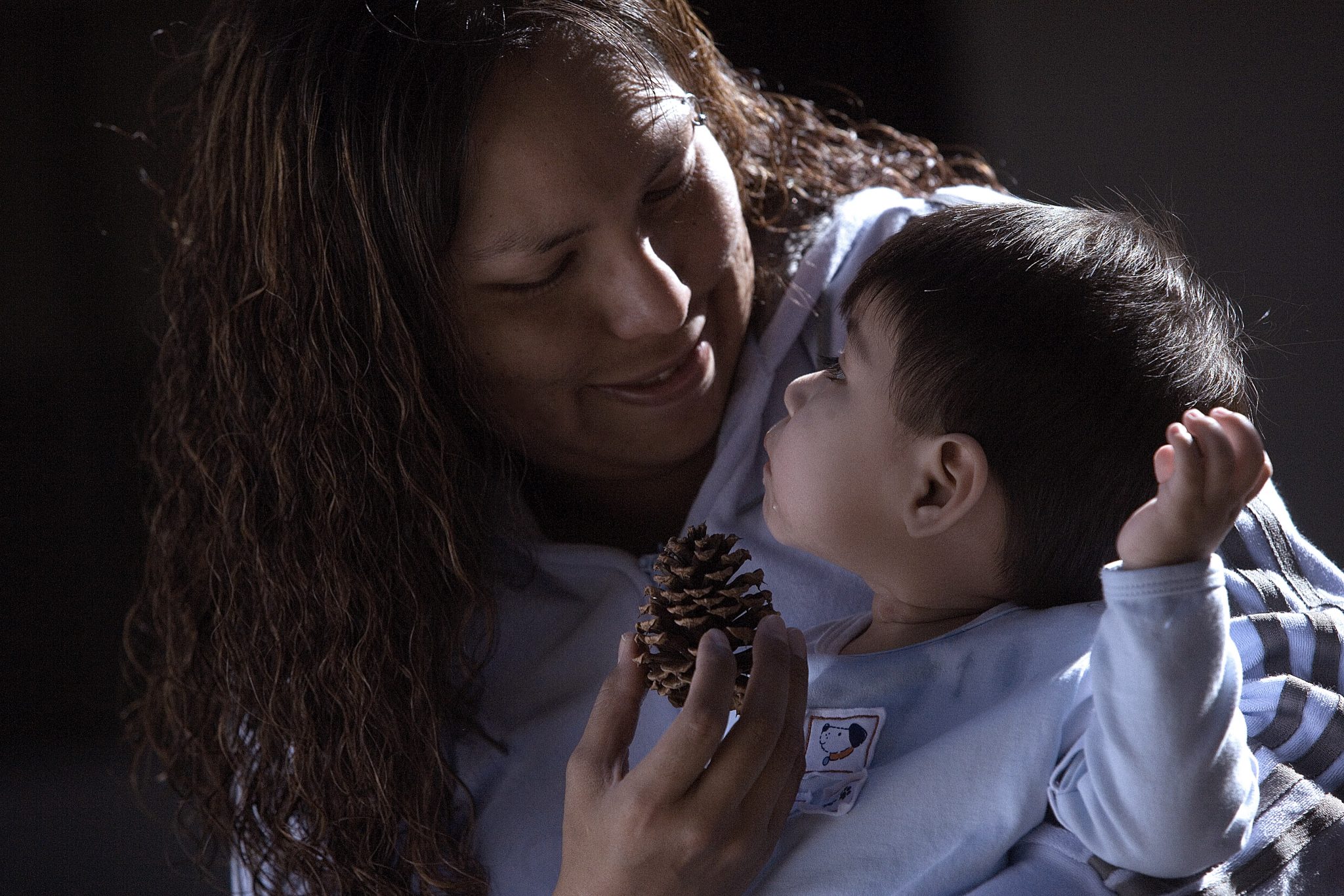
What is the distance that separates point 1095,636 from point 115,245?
5.19ft

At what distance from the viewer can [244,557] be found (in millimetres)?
1201

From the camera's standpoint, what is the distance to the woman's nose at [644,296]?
3.47ft

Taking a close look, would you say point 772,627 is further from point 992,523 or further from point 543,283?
point 543,283

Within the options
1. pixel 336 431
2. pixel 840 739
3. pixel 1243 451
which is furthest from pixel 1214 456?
pixel 336 431

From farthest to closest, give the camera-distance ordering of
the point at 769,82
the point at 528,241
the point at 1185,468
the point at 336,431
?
the point at 769,82 < the point at 336,431 < the point at 528,241 < the point at 1185,468

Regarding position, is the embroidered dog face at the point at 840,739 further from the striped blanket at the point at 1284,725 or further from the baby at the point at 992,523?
the striped blanket at the point at 1284,725

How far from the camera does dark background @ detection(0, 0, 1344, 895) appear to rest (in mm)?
1462

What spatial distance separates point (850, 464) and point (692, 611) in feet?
0.53

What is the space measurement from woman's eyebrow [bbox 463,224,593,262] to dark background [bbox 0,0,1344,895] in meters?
0.69

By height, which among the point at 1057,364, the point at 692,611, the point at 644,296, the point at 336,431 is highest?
Result: the point at 1057,364

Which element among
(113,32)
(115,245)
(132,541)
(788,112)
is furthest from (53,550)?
(788,112)

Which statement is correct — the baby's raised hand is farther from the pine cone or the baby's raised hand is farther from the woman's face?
the woman's face

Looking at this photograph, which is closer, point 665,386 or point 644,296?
point 644,296

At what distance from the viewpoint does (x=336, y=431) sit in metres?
1.15
